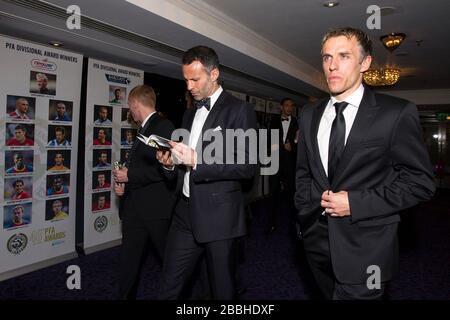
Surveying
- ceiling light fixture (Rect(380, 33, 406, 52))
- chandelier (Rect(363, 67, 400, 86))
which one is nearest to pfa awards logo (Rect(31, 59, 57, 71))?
ceiling light fixture (Rect(380, 33, 406, 52))

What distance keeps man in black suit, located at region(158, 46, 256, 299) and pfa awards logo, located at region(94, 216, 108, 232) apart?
2.91 metres

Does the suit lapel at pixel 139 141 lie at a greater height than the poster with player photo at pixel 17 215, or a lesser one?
greater

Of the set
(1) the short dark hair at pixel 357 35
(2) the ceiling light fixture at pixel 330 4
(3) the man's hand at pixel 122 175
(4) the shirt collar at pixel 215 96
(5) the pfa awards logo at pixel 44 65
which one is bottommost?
(3) the man's hand at pixel 122 175

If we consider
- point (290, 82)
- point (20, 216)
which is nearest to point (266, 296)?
point (20, 216)

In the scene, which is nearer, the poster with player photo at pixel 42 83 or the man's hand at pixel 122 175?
the man's hand at pixel 122 175

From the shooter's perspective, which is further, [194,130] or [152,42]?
[152,42]

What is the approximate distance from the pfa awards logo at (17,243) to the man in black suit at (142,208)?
174cm

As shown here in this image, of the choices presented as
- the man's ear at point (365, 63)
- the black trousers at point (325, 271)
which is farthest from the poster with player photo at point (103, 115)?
the man's ear at point (365, 63)

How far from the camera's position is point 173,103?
6469 millimetres

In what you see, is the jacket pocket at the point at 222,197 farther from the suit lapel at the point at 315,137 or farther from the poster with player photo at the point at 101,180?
the poster with player photo at the point at 101,180

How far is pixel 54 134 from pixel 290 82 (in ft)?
15.0

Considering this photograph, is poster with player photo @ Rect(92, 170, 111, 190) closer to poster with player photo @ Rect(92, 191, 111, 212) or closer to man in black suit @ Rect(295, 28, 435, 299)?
poster with player photo @ Rect(92, 191, 111, 212)

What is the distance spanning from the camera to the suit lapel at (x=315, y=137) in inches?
61.4

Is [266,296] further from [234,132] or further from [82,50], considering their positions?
[82,50]
